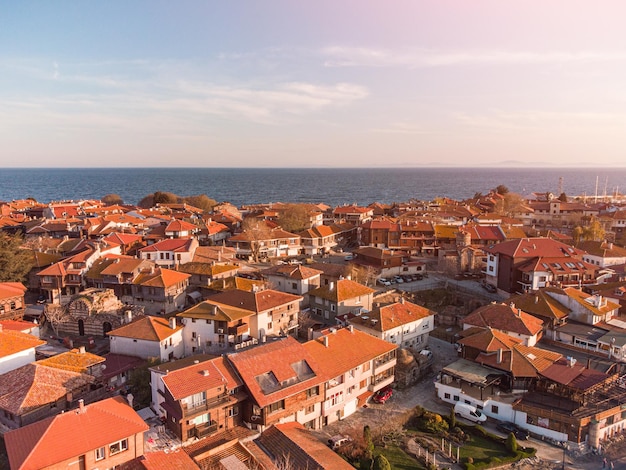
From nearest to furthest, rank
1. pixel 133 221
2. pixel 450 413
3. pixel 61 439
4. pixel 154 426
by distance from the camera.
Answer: pixel 61 439 → pixel 154 426 → pixel 450 413 → pixel 133 221

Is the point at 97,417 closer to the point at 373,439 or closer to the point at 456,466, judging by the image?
the point at 373,439

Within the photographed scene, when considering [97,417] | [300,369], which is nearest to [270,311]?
[300,369]

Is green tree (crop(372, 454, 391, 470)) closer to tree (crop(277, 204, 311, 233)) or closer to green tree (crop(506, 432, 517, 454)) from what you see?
green tree (crop(506, 432, 517, 454))

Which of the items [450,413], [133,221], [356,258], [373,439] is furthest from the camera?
[133,221]

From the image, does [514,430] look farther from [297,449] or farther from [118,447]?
[118,447]

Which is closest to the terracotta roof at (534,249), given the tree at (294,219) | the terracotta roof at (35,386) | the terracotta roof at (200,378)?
the tree at (294,219)

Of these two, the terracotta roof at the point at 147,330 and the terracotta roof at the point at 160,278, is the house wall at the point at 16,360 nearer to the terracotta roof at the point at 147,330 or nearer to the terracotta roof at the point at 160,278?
the terracotta roof at the point at 147,330

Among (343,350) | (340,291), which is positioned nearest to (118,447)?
(343,350)
